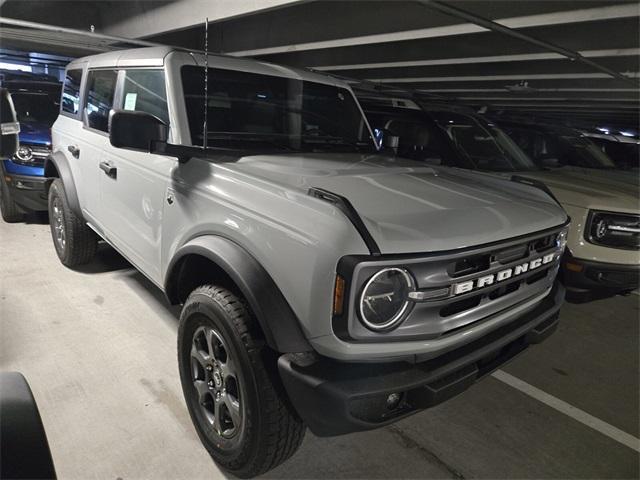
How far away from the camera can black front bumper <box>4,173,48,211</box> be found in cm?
518

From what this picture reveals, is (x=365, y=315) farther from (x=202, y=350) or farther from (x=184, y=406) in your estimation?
(x=184, y=406)

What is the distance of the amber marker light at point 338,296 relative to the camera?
1.51 metres

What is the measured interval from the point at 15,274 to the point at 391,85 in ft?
23.9

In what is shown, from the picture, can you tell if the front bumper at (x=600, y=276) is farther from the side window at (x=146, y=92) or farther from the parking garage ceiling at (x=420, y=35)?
the side window at (x=146, y=92)

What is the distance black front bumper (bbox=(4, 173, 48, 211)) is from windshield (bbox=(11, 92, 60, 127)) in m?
1.04

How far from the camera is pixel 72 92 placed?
13.7ft

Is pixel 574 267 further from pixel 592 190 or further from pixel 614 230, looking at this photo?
pixel 592 190

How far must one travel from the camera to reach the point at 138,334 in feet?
10.5

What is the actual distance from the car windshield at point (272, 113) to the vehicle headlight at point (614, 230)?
80.2 inches

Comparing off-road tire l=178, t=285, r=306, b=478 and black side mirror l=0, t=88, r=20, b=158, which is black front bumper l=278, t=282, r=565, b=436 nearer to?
off-road tire l=178, t=285, r=306, b=478

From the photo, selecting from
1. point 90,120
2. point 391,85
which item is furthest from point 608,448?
point 391,85

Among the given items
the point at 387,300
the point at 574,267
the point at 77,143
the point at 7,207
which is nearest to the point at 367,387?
the point at 387,300

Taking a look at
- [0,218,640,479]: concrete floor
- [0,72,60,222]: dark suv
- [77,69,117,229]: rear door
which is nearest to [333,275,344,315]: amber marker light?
[0,218,640,479]: concrete floor

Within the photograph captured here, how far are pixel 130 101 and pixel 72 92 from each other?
5.50ft
